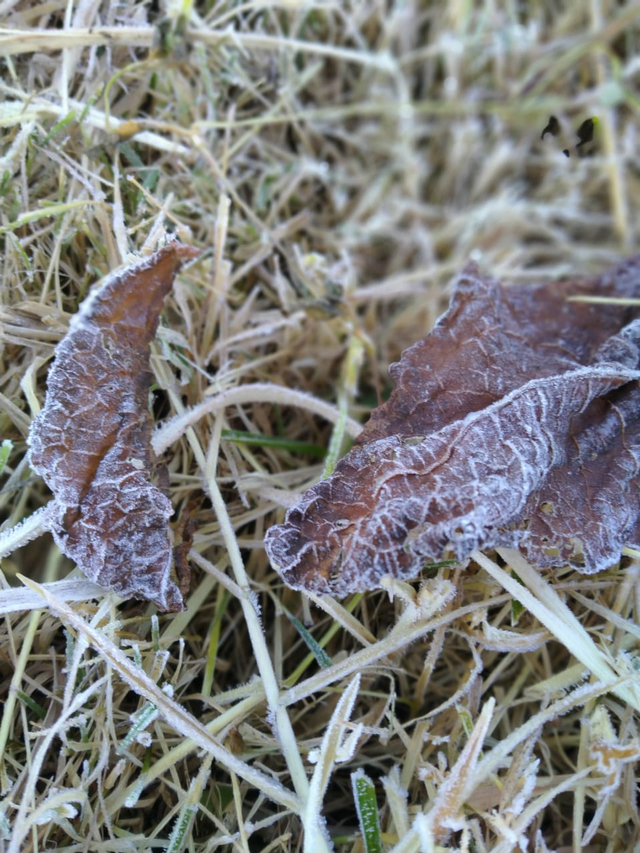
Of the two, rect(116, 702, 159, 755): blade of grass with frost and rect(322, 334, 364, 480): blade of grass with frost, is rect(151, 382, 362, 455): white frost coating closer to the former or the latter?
rect(322, 334, 364, 480): blade of grass with frost

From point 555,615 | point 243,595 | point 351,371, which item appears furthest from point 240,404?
point 555,615

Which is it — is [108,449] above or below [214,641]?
above

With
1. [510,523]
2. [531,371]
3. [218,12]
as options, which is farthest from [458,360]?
[218,12]

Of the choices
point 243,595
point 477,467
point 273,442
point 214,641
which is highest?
point 477,467

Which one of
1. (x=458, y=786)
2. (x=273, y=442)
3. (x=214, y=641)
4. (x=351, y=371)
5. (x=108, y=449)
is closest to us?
(x=458, y=786)

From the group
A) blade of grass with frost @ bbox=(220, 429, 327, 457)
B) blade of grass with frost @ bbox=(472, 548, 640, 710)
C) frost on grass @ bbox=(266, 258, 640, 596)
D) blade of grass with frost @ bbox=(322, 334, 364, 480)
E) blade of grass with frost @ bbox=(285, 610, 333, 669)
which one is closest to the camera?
frost on grass @ bbox=(266, 258, 640, 596)

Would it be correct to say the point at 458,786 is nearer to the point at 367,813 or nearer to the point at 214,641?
the point at 367,813

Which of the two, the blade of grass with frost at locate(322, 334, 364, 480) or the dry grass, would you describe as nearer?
the dry grass

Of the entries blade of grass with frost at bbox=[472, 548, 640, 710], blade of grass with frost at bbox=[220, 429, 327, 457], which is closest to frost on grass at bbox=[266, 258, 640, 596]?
blade of grass with frost at bbox=[472, 548, 640, 710]
